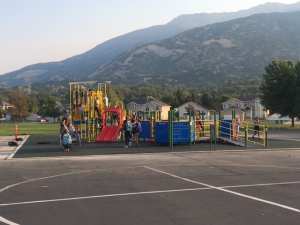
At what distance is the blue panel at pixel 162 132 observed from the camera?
2536cm

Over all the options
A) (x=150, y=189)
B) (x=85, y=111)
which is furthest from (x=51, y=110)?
(x=150, y=189)

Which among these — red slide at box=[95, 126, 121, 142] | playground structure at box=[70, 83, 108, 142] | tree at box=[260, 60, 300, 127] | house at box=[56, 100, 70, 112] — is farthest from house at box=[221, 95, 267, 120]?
red slide at box=[95, 126, 121, 142]

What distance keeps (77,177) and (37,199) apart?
342 centimetres

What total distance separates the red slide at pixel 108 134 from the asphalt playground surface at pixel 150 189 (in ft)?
24.7

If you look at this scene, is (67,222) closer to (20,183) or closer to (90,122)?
(20,183)

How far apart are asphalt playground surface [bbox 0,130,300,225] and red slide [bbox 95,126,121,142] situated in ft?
24.7

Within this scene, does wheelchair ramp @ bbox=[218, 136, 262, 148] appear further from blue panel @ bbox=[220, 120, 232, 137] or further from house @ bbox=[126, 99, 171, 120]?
house @ bbox=[126, 99, 171, 120]

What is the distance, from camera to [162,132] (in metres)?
25.5

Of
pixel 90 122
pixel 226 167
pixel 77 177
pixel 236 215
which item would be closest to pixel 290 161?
pixel 226 167

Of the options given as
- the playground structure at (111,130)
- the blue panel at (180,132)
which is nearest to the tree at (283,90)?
the playground structure at (111,130)

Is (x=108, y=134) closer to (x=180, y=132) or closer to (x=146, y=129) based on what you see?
(x=146, y=129)

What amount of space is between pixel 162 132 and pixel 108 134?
440cm

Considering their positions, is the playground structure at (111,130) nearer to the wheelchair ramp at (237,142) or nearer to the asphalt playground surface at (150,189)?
the wheelchair ramp at (237,142)

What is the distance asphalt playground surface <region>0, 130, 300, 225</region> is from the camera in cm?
878
